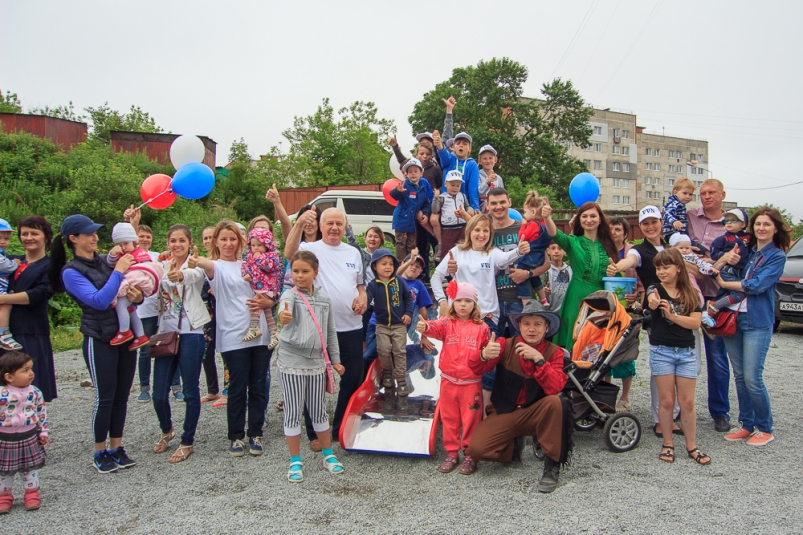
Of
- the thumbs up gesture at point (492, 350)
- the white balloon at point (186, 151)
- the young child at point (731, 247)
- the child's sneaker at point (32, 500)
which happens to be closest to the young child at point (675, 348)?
the young child at point (731, 247)

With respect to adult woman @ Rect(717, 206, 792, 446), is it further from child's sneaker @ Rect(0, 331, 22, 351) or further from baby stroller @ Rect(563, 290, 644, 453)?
child's sneaker @ Rect(0, 331, 22, 351)

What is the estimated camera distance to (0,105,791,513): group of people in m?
4.17

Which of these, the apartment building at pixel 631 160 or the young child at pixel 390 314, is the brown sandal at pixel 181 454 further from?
the apartment building at pixel 631 160

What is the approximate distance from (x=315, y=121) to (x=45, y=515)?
3652 centimetres

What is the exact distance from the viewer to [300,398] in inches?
169

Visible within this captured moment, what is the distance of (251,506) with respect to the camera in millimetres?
3729

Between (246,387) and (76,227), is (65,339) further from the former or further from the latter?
(246,387)

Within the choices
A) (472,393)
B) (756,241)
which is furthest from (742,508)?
(756,241)

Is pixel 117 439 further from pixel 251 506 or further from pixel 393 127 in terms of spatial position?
pixel 393 127

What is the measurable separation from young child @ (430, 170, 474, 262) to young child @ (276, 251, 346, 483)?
8.77 ft

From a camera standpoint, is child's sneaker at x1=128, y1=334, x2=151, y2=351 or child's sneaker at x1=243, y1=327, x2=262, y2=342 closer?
child's sneaker at x1=128, y1=334, x2=151, y2=351

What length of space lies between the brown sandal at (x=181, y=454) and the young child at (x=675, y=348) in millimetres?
4020

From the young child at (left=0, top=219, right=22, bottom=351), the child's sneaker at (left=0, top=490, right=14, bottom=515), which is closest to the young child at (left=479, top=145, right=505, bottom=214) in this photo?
the young child at (left=0, top=219, right=22, bottom=351)

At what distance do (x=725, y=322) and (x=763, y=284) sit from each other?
0.45 meters
